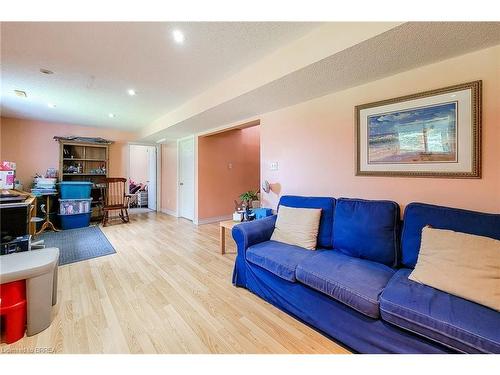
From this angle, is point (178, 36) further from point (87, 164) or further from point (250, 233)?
point (87, 164)

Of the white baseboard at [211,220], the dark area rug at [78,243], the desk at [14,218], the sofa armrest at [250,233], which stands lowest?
the dark area rug at [78,243]

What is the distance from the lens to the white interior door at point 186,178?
4980 millimetres

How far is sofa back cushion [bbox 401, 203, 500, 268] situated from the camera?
4.47ft

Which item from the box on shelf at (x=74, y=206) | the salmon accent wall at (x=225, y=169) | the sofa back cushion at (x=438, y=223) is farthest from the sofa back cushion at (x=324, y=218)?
the box on shelf at (x=74, y=206)

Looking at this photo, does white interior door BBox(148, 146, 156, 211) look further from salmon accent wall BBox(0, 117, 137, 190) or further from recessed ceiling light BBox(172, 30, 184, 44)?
recessed ceiling light BBox(172, 30, 184, 44)

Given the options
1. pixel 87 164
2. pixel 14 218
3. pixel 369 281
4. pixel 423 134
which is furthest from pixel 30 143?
pixel 423 134

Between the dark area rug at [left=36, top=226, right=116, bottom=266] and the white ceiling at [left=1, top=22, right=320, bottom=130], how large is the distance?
2.25 meters

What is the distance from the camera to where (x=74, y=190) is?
4402mm

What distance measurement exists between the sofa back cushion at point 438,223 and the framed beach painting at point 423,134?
0.34 m

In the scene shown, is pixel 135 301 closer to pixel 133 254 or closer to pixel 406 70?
pixel 133 254

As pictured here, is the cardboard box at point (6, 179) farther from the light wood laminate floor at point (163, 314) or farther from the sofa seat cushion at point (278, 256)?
the sofa seat cushion at point (278, 256)

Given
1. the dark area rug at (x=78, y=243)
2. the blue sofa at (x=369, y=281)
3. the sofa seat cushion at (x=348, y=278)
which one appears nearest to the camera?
the blue sofa at (x=369, y=281)

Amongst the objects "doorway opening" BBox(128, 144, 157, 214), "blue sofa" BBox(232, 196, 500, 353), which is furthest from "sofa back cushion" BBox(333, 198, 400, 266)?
"doorway opening" BBox(128, 144, 157, 214)
